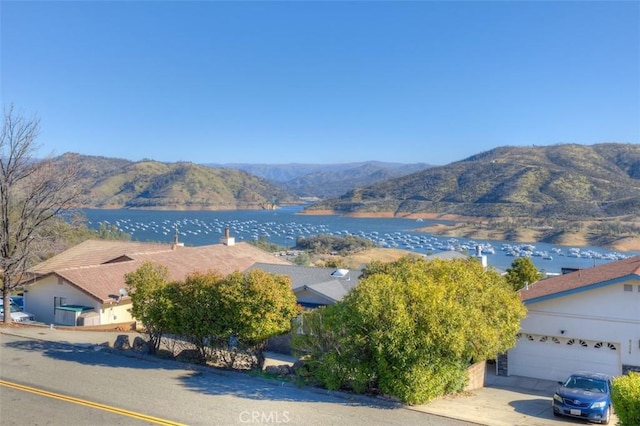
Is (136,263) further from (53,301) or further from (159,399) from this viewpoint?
(159,399)

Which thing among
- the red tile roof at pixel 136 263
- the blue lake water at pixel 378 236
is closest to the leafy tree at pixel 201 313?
the red tile roof at pixel 136 263

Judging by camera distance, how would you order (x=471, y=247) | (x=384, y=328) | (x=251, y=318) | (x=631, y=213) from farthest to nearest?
1. (x=631, y=213)
2. (x=471, y=247)
3. (x=251, y=318)
4. (x=384, y=328)

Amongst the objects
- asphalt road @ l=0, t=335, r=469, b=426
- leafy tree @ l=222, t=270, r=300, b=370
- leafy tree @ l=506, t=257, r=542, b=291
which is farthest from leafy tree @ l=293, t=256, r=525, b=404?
leafy tree @ l=506, t=257, r=542, b=291

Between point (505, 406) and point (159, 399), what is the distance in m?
8.68

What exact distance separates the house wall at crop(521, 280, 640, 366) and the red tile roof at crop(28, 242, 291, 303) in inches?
542

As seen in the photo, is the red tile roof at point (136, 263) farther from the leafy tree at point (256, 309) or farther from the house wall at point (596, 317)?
the house wall at point (596, 317)

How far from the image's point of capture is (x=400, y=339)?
13000 mm

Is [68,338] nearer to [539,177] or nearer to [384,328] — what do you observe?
[384,328]

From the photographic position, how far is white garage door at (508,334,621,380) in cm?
1728

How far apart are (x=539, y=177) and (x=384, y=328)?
146 metres

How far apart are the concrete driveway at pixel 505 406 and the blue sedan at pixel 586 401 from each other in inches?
8.4

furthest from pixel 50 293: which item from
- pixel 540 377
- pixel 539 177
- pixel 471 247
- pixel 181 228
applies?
pixel 539 177

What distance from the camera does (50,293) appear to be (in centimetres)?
2695

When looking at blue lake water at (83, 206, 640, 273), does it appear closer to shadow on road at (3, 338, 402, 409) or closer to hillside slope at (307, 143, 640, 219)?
hillside slope at (307, 143, 640, 219)
